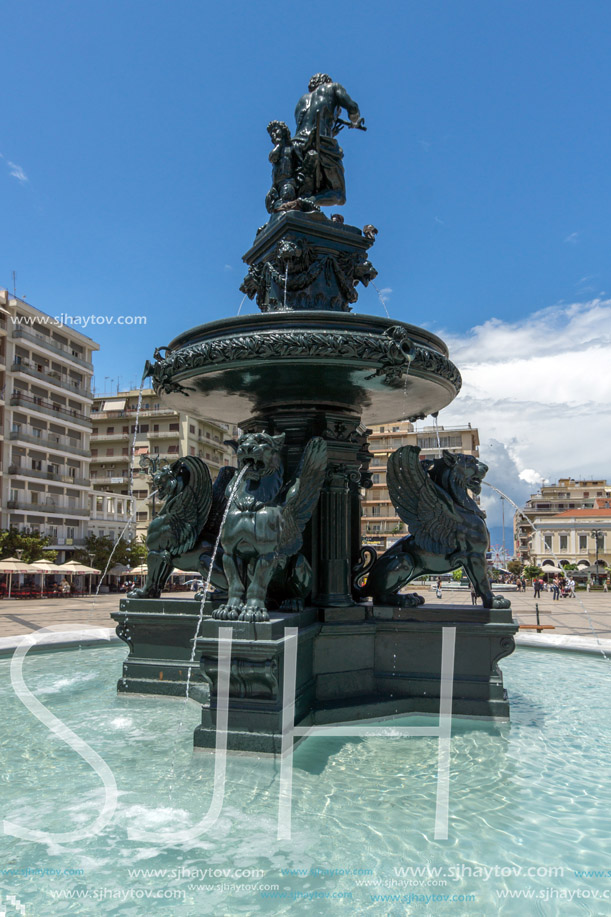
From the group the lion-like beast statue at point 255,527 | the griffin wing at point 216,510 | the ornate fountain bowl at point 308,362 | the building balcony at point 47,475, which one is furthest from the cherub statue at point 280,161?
the building balcony at point 47,475

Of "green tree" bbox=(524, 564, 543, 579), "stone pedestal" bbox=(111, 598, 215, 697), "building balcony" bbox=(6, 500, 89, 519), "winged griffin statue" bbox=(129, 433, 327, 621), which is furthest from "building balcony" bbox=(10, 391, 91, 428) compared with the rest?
"stone pedestal" bbox=(111, 598, 215, 697)

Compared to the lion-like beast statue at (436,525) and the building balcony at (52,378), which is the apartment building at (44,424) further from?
the lion-like beast statue at (436,525)

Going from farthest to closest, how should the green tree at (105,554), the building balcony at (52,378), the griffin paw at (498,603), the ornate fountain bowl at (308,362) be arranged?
1. the building balcony at (52,378)
2. the green tree at (105,554)
3. the griffin paw at (498,603)
4. the ornate fountain bowl at (308,362)

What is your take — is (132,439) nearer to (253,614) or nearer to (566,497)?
(253,614)

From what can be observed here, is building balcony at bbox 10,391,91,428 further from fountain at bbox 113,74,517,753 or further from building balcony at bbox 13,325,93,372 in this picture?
fountain at bbox 113,74,517,753

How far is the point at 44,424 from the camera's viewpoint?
148 ft

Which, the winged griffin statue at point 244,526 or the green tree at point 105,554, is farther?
the green tree at point 105,554

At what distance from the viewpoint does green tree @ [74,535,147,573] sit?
4031 cm

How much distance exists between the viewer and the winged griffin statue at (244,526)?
4.66 m

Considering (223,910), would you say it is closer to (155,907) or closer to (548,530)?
(155,907)

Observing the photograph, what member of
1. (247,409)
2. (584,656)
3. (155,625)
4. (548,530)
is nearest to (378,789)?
(155,625)

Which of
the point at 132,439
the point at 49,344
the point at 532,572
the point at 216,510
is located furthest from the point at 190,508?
the point at 132,439

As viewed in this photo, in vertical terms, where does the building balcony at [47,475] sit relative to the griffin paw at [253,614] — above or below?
above

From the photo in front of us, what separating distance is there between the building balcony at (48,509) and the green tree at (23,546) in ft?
17.5
